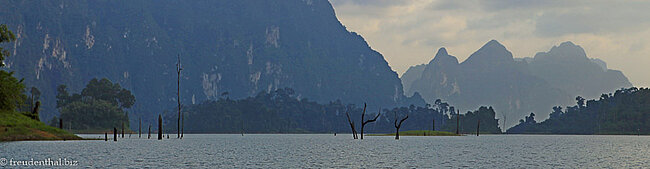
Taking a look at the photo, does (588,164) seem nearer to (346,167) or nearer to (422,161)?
(422,161)

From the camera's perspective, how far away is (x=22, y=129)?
91.9m

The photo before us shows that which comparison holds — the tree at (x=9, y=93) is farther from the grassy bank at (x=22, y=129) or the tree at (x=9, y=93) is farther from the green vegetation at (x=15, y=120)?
the grassy bank at (x=22, y=129)

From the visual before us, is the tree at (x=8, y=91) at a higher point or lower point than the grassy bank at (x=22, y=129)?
higher

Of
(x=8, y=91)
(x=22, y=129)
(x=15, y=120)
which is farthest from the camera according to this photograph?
(x=8, y=91)

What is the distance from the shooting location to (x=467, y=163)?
2292 inches

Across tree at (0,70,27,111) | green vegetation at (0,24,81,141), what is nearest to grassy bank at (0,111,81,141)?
green vegetation at (0,24,81,141)

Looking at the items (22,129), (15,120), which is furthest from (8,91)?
(22,129)

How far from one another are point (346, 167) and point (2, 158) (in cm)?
2599

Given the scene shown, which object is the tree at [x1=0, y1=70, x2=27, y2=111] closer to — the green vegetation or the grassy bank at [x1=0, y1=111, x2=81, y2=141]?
the green vegetation

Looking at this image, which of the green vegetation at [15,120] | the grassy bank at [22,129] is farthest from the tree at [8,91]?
the grassy bank at [22,129]

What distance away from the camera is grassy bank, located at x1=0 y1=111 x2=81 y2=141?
88.9 m

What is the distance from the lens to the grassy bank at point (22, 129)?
88.9 meters

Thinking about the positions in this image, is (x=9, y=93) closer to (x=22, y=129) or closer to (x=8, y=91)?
(x=8, y=91)

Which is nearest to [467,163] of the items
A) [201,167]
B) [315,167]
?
[315,167]
